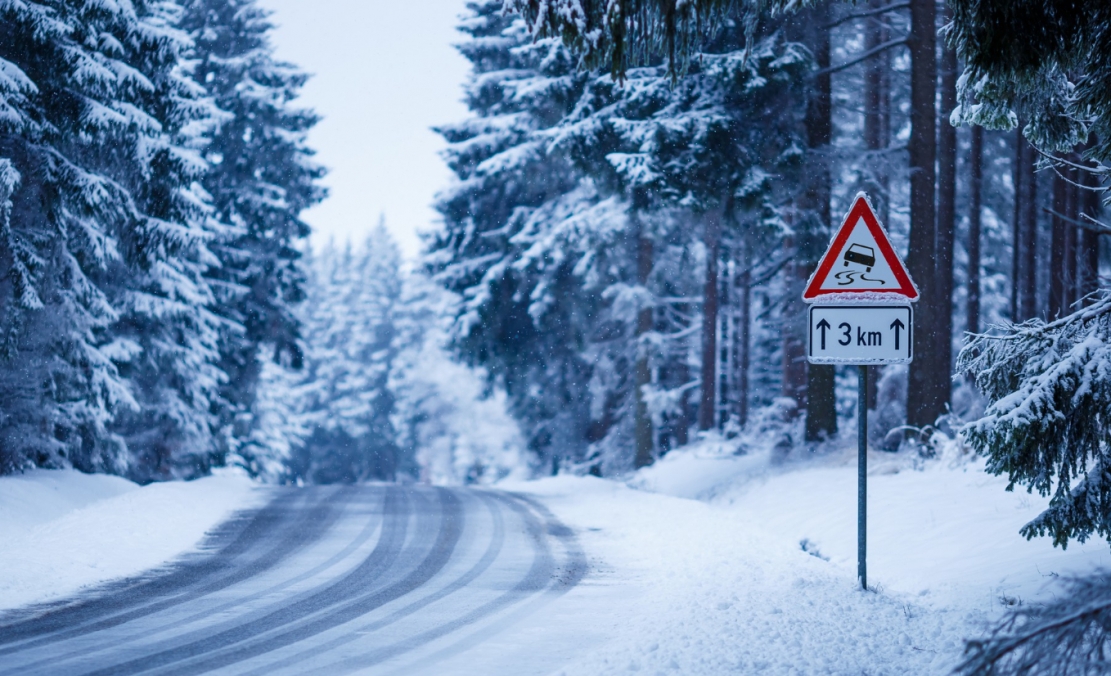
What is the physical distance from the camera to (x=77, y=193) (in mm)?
14469

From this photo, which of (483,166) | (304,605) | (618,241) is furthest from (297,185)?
(304,605)

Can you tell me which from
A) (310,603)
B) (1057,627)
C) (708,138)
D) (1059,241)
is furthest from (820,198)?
(1057,627)

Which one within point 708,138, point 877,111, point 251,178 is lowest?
point 708,138

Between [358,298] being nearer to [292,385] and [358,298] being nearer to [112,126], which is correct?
[292,385]

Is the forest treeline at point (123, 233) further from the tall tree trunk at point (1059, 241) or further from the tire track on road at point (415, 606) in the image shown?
the tall tree trunk at point (1059, 241)

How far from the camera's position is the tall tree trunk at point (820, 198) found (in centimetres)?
1573

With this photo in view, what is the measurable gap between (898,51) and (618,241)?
8577mm

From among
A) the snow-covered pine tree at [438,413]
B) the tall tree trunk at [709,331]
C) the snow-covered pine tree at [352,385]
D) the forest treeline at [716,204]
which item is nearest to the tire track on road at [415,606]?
the forest treeline at [716,204]

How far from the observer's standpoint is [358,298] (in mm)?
61844

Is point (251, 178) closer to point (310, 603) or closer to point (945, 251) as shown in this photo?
point (945, 251)

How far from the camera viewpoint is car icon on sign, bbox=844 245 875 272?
25.1 ft

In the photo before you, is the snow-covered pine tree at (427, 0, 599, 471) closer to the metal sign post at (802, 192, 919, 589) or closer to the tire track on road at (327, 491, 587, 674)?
the tire track on road at (327, 491, 587, 674)

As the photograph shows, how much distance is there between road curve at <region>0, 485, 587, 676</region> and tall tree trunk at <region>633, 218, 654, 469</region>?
473 inches

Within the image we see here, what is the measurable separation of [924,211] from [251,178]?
20.2 metres
